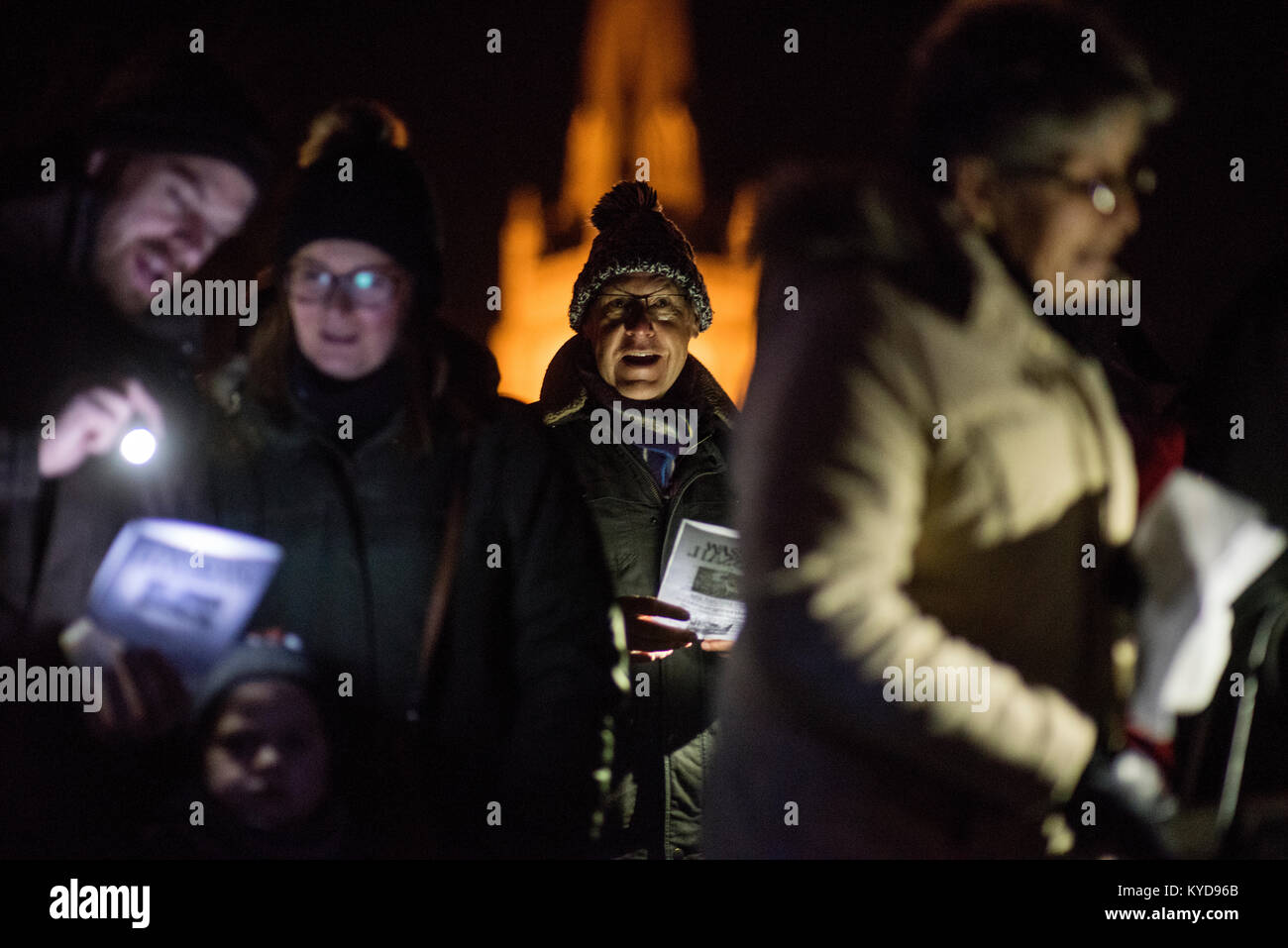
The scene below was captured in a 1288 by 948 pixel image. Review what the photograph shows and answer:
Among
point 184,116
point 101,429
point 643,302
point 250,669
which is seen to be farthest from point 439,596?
point 184,116

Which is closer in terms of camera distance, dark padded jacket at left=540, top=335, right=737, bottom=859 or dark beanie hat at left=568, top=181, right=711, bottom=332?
dark padded jacket at left=540, top=335, right=737, bottom=859

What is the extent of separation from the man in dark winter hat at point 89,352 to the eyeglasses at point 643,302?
3.26ft

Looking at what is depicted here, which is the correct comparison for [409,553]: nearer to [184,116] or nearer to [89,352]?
[89,352]

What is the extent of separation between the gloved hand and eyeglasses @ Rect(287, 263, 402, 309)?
1.66 meters

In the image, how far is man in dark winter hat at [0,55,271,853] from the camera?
7.62 ft

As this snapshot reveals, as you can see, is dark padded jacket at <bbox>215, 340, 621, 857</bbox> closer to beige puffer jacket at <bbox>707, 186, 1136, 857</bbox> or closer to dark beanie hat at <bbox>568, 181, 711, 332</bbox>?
beige puffer jacket at <bbox>707, 186, 1136, 857</bbox>

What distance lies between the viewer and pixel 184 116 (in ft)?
8.34

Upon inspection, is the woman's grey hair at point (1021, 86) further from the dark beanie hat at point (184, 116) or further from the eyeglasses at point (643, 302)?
the dark beanie hat at point (184, 116)

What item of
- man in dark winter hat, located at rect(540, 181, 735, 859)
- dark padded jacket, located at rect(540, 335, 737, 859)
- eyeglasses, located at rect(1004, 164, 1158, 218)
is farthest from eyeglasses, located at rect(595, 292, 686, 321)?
eyeglasses, located at rect(1004, 164, 1158, 218)

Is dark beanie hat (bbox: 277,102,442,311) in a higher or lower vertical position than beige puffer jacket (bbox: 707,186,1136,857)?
higher

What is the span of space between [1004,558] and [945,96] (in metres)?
0.77

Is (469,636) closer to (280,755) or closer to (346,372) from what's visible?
(280,755)

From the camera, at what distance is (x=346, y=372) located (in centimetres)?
237

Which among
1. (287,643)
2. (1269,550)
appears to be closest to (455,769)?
(287,643)
